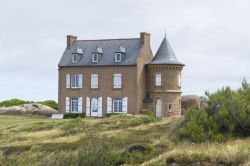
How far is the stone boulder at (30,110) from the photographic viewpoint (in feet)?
216

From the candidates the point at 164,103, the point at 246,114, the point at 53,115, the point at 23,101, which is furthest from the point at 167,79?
the point at 246,114

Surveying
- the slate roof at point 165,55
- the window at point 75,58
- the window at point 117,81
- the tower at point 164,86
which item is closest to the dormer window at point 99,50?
the window at point 75,58

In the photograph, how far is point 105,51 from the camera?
62000mm

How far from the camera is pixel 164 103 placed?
59812 millimetres

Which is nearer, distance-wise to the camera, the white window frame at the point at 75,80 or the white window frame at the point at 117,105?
the white window frame at the point at 117,105

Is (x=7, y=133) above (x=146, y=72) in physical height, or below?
below

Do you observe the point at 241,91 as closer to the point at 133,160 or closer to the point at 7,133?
the point at 133,160

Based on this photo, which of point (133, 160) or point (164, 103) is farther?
point (164, 103)

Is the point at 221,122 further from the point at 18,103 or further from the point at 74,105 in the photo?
the point at 18,103

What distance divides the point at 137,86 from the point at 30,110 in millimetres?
14746

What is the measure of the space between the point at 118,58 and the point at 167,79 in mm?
5685

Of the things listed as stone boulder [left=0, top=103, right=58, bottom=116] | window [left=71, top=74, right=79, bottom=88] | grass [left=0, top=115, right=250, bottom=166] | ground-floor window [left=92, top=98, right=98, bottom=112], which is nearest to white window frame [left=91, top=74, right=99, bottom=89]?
ground-floor window [left=92, top=98, right=98, bottom=112]

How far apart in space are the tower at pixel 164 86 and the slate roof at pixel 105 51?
89.4 inches

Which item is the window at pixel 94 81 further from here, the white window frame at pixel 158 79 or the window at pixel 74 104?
the white window frame at pixel 158 79
